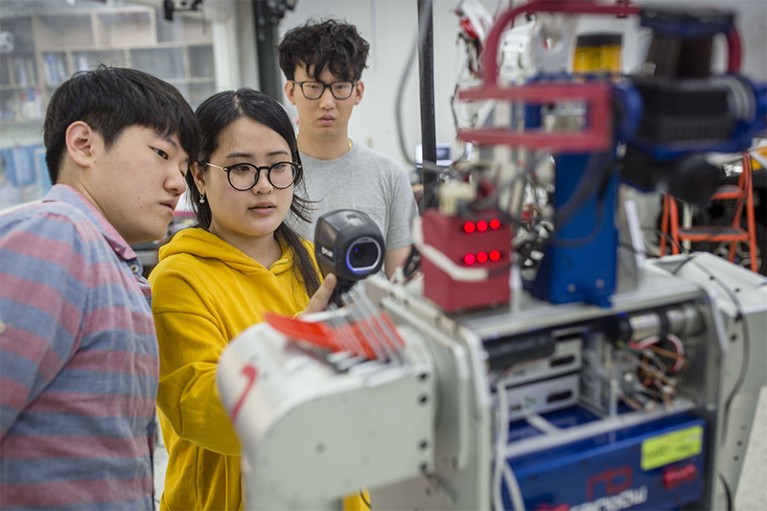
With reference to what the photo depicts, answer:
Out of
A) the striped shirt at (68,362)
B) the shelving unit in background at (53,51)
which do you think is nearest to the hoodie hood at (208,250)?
the striped shirt at (68,362)

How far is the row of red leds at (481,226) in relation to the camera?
2.15 ft

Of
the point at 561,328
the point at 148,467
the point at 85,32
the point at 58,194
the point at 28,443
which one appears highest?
the point at 85,32

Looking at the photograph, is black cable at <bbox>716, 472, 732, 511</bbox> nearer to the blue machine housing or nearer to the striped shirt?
the blue machine housing

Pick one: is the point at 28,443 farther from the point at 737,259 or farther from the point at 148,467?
the point at 737,259

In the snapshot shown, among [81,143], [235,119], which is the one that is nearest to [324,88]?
[235,119]

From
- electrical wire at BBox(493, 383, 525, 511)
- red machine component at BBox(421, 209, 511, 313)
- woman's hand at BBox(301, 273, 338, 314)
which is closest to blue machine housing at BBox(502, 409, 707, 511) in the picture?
electrical wire at BBox(493, 383, 525, 511)

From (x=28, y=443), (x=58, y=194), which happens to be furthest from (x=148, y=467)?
(x=58, y=194)

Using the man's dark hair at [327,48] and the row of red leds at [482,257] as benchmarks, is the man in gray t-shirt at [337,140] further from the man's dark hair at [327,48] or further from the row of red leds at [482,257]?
the row of red leds at [482,257]

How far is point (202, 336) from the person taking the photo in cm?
99

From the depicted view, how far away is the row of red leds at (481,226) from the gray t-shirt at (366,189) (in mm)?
1159

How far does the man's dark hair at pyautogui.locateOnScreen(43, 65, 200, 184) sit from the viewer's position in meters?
0.92

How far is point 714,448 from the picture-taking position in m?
0.79

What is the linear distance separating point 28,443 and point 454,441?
534mm

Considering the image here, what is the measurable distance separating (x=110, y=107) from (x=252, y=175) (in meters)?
0.28
